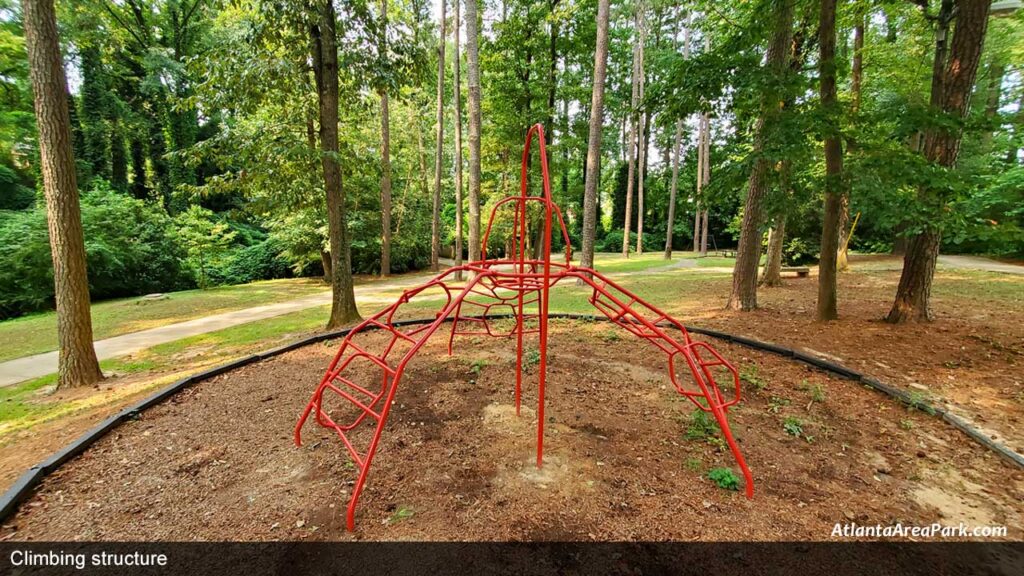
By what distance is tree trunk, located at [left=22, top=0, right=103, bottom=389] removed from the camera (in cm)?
363

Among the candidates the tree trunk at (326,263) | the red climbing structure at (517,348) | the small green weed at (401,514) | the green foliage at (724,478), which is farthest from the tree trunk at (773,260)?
the tree trunk at (326,263)

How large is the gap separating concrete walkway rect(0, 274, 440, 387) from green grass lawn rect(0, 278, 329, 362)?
0.39 m

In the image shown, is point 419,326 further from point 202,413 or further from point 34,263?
point 34,263

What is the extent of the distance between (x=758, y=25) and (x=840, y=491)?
5.06 meters

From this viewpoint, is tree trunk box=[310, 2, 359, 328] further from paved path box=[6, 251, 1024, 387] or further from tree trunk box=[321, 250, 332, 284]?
tree trunk box=[321, 250, 332, 284]

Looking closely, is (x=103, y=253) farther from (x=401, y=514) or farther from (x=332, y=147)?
(x=401, y=514)

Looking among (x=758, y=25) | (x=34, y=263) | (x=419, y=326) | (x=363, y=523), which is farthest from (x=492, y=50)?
(x=363, y=523)

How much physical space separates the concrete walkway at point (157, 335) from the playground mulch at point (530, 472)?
2811mm

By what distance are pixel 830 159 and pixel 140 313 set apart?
41.1 feet

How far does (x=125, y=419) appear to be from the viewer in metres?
3.20

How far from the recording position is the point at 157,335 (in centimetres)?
634

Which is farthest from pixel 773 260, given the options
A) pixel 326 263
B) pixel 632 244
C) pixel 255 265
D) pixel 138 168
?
pixel 138 168

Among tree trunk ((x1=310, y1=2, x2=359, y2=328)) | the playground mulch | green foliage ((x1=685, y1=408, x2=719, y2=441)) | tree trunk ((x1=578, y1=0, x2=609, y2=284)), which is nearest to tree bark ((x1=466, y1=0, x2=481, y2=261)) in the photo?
tree trunk ((x1=578, y1=0, x2=609, y2=284))

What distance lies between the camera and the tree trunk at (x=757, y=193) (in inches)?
186
